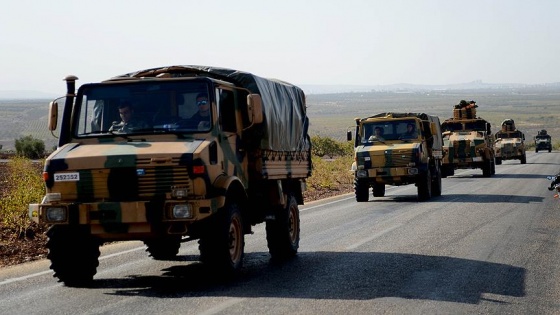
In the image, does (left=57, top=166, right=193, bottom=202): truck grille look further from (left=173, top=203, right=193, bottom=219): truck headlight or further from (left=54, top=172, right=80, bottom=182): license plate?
(left=173, top=203, right=193, bottom=219): truck headlight

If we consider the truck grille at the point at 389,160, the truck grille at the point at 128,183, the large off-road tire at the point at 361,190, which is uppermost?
the truck grille at the point at 128,183

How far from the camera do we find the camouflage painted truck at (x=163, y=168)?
379 inches

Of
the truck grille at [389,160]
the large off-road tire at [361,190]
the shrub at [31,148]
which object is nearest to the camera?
the truck grille at [389,160]

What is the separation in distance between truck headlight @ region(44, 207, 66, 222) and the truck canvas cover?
2.03 meters

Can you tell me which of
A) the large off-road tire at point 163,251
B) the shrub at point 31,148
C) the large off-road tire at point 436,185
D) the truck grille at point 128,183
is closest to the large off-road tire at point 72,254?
the truck grille at point 128,183

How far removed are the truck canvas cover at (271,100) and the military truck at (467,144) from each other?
85.2ft

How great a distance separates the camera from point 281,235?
12586mm

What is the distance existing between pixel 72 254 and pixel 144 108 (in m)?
1.81

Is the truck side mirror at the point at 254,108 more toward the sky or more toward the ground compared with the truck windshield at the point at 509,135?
more toward the sky

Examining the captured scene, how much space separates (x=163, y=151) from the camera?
31.8ft

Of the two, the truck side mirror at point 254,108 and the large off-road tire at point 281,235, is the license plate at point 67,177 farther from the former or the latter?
the large off-road tire at point 281,235

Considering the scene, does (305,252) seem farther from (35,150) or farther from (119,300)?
(35,150)

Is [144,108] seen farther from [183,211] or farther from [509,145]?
[509,145]

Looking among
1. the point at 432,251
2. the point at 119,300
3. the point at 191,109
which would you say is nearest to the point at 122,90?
the point at 191,109
